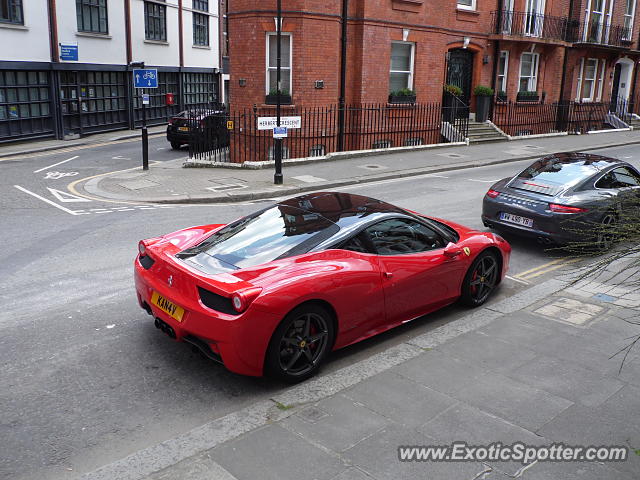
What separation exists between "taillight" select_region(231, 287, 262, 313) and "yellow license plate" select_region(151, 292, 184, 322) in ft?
1.83

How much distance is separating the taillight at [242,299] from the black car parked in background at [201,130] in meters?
14.6

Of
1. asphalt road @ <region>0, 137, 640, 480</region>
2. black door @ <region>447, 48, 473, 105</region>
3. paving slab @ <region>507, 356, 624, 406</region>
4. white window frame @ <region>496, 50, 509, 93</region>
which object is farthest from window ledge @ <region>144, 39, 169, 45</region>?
paving slab @ <region>507, 356, 624, 406</region>

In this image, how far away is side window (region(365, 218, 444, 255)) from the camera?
5.78 m

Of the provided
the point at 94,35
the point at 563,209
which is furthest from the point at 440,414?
the point at 94,35

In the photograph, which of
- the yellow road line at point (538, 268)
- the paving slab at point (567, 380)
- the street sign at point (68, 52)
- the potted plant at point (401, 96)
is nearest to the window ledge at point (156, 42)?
the street sign at point (68, 52)

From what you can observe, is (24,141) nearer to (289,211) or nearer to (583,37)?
(289,211)

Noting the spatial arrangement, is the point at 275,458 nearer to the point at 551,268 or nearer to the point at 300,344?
the point at 300,344

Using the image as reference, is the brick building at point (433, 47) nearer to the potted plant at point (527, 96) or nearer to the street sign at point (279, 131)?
the potted plant at point (527, 96)

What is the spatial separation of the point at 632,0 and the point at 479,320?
3218 cm

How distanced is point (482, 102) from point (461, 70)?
1601 mm

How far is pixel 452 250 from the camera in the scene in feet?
20.7

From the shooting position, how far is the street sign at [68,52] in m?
24.0

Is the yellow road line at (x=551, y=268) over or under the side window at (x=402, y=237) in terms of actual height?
under

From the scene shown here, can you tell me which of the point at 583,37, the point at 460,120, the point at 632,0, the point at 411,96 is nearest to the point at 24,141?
the point at 411,96
